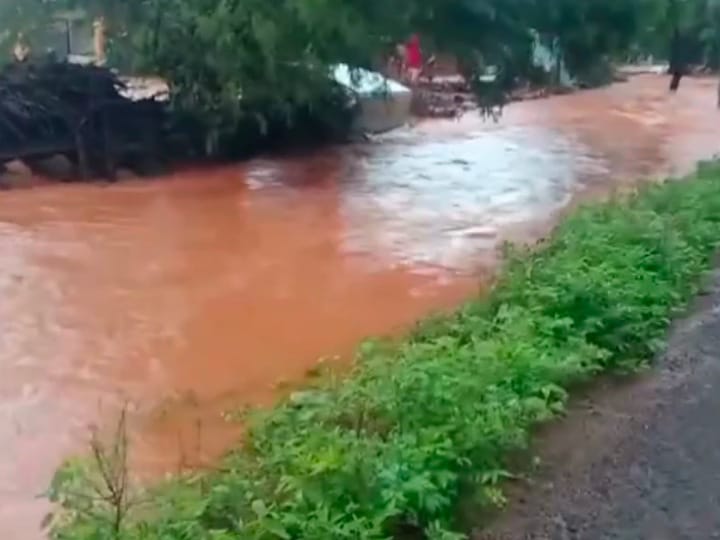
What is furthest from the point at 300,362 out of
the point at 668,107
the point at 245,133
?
the point at 668,107

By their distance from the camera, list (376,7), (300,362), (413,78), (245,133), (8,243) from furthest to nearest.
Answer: (413,78)
(245,133)
(376,7)
(8,243)
(300,362)

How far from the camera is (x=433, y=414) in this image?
5176 mm

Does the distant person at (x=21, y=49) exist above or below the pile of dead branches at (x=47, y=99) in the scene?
above

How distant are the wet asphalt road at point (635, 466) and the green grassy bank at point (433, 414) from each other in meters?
0.15

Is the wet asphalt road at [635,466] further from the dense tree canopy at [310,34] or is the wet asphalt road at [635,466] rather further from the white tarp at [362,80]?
the white tarp at [362,80]

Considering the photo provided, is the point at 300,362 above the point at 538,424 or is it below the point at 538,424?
below

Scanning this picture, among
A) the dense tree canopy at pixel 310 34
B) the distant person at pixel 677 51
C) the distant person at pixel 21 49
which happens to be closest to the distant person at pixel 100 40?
the dense tree canopy at pixel 310 34

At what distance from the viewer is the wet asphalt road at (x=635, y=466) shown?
456 cm

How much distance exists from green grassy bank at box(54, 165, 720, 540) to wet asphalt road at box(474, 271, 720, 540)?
0.49 ft

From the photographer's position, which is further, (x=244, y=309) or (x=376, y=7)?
(x=376, y=7)

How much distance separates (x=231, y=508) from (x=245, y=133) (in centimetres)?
1405

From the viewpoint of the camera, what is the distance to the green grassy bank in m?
4.38

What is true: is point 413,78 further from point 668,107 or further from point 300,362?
point 300,362

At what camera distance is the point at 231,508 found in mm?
4504
